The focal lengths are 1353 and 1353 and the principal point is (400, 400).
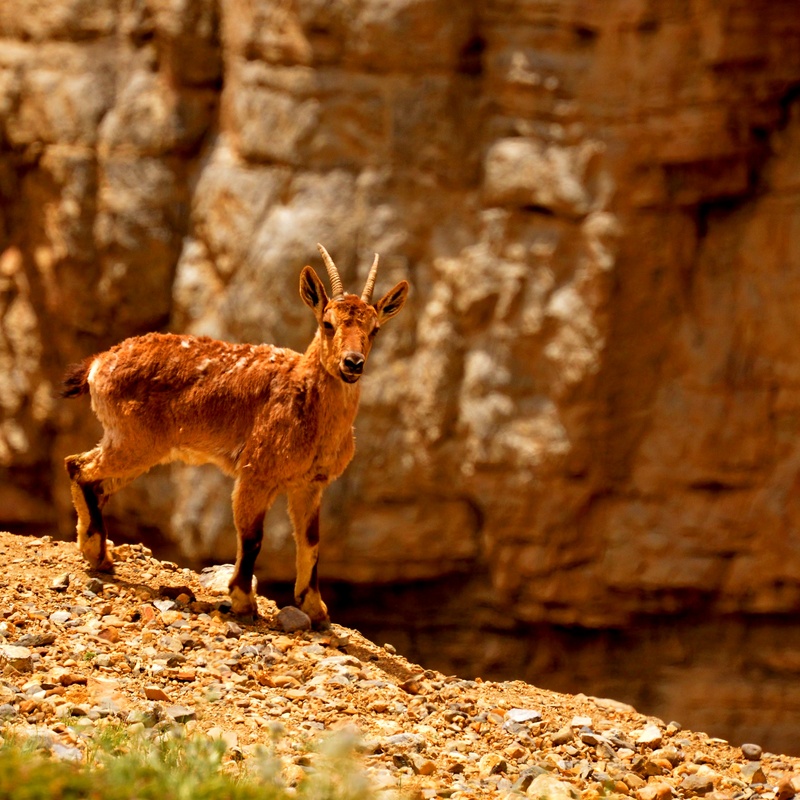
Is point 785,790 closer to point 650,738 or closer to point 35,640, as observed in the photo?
point 650,738

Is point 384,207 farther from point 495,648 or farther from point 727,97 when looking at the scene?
point 495,648

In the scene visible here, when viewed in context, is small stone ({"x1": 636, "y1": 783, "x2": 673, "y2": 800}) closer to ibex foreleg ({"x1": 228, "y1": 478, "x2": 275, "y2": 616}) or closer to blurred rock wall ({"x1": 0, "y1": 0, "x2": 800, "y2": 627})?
ibex foreleg ({"x1": 228, "y1": 478, "x2": 275, "y2": 616})

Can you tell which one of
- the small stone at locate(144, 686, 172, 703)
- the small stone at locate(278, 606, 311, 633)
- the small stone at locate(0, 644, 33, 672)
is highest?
the small stone at locate(0, 644, 33, 672)

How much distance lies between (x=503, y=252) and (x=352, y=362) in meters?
7.84

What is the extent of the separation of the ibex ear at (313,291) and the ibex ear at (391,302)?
359mm

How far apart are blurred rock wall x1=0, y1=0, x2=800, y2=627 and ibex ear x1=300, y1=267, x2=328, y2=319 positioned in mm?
6934

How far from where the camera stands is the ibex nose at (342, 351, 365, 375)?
8141mm

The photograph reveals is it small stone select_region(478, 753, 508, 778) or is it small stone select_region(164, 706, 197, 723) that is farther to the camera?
small stone select_region(478, 753, 508, 778)

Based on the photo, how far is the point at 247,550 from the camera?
865 cm

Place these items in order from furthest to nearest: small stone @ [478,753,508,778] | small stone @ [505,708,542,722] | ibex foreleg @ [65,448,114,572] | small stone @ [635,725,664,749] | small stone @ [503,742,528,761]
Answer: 1. ibex foreleg @ [65,448,114,572]
2. small stone @ [635,725,664,749]
3. small stone @ [505,708,542,722]
4. small stone @ [503,742,528,761]
5. small stone @ [478,753,508,778]

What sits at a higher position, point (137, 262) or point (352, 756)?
point (137, 262)

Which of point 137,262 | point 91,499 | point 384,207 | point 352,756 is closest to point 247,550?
point 91,499

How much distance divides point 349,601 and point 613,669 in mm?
3317

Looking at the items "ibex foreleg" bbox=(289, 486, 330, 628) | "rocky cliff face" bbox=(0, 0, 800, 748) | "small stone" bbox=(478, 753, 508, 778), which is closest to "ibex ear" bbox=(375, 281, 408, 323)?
"ibex foreleg" bbox=(289, 486, 330, 628)
